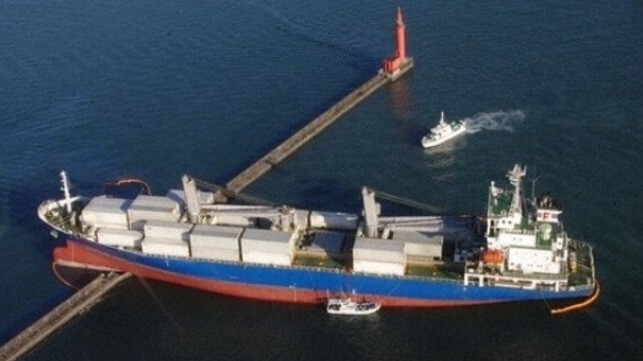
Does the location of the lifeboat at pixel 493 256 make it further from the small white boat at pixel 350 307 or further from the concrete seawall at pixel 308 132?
the concrete seawall at pixel 308 132

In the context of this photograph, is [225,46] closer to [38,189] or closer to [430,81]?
[430,81]

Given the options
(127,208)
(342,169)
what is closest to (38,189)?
(127,208)

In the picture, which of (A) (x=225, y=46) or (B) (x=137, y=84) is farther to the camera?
(A) (x=225, y=46)

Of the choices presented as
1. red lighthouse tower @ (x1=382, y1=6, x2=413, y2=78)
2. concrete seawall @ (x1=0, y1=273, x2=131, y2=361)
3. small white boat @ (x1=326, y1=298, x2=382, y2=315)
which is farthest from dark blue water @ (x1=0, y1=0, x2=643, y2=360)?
red lighthouse tower @ (x1=382, y1=6, x2=413, y2=78)

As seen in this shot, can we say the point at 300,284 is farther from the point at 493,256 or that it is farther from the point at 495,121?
the point at 495,121

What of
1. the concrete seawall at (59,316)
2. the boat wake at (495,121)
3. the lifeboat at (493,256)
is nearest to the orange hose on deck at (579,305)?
the lifeboat at (493,256)
